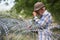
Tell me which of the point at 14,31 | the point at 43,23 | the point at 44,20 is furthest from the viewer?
the point at 44,20

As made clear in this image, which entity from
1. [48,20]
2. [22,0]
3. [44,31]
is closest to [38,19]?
[48,20]

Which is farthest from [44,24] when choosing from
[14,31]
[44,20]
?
[14,31]

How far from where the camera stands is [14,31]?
3918 millimetres

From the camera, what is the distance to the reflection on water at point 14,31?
381cm

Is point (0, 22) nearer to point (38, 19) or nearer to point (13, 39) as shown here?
point (13, 39)

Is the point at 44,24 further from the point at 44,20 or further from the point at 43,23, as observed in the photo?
the point at 44,20

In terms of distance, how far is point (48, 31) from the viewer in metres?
3.85

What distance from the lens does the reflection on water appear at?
3.81m

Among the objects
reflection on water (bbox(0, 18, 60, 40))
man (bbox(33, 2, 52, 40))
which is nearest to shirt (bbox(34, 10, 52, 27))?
man (bbox(33, 2, 52, 40))

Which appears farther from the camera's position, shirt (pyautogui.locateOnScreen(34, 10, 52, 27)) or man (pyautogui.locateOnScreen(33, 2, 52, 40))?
shirt (pyautogui.locateOnScreen(34, 10, 52, 27))

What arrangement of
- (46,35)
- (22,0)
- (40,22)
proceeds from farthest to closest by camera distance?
1. (22,0)
2. (40,22)
3. (46,35)

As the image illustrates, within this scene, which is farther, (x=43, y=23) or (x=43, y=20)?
(x=43, y=20)

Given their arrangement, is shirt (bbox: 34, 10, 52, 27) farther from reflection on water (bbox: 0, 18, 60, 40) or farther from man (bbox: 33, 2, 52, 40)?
reflection on water (bbox: 0, 18, 60, 40)

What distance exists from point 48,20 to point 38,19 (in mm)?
223
